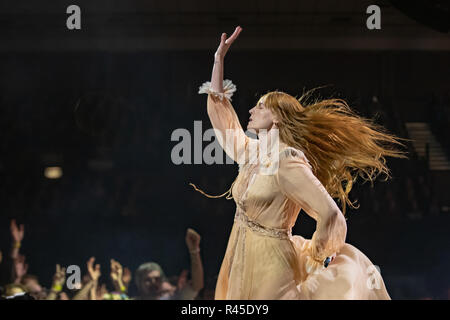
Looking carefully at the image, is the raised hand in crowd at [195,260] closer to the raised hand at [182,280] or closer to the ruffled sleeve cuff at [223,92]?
the raised hand at [182,280]

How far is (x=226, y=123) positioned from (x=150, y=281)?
7.29 ft

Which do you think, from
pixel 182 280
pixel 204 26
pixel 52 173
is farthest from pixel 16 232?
pixel 204 26

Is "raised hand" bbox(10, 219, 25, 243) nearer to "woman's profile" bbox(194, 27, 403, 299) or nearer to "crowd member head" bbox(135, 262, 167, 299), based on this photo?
"crowd member head" bbox(135, 262, 167, 299)

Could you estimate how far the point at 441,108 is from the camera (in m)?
5.38

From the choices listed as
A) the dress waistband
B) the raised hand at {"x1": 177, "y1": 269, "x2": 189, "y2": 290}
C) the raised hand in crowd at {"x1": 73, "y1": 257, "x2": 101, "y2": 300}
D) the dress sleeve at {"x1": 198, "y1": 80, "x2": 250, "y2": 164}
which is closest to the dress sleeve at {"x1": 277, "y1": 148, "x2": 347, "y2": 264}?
the dress waistband

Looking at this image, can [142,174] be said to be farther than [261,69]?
No

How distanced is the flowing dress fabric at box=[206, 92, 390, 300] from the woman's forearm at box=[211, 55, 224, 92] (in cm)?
38

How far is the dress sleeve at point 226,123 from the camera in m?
2.55

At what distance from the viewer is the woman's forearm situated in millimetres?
2508

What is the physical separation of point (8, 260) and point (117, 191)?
40.6 inches

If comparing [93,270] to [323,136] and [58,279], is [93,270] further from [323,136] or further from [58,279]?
[323,136]

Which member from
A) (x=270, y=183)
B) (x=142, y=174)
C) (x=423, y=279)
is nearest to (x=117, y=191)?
(x=142, y=174)

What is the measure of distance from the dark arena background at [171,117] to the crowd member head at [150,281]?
0.13m
